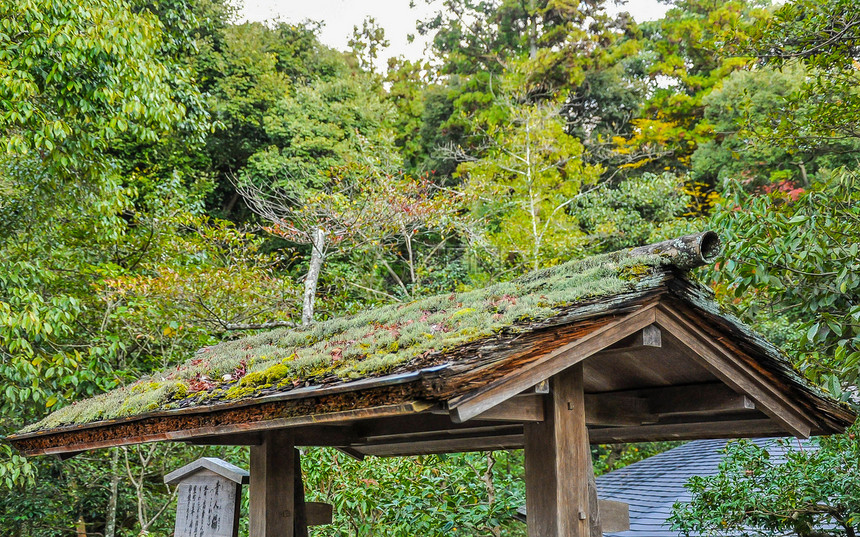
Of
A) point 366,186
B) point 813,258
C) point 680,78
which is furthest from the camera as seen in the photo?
point 680,78

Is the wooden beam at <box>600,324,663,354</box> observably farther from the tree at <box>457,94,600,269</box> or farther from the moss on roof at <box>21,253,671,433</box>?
the tree at <box>457,94,600,269</box>

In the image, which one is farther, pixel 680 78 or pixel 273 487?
pixel 680 78

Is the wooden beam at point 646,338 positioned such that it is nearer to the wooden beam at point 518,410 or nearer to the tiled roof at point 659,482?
the wooden beam at point 518,410

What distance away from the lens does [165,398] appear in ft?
10.4

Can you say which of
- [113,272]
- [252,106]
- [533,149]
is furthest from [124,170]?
[533,149]

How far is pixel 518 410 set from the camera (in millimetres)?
2564

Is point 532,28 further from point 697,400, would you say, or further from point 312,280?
point 697,400

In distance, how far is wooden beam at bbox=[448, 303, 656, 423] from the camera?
2.01 m

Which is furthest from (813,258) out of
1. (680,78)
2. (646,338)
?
(680,78)

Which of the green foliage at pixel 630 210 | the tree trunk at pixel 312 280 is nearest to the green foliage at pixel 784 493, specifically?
the tree trunk at pixel 312 280

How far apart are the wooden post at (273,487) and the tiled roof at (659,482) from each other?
3.60 m

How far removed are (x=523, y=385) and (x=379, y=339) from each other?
0.74 meters

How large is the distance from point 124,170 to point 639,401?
11587 mm

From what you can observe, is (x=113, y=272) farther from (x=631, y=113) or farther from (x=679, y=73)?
(x=679, y=73)
